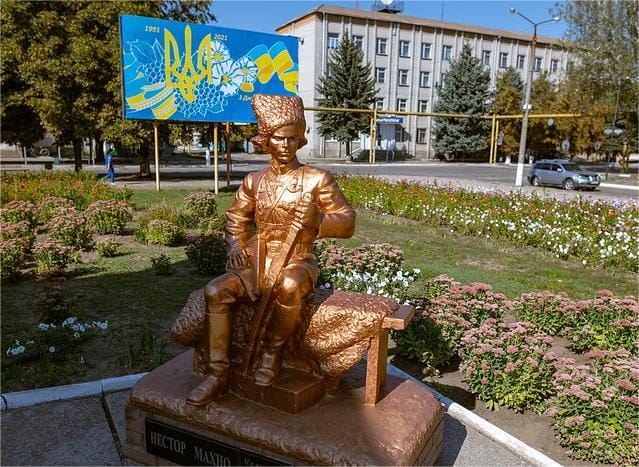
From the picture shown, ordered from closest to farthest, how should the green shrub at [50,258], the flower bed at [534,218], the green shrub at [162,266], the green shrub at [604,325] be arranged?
the green shrub at [604,325] → the green shrub at [50,258] → the green shrub at [162,266] → the flower bed at [534,218]

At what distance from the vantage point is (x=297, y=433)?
276 cm

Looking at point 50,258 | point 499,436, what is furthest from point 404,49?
point 499,436

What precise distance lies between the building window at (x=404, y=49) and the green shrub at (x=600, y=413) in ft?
139

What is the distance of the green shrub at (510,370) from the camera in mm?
4051

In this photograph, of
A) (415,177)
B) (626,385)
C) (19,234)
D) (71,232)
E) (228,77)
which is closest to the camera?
(626,385)

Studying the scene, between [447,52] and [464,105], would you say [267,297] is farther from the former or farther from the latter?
[447,52]

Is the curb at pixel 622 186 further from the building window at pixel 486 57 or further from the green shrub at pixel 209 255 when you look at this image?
the building window at pixel 486 57

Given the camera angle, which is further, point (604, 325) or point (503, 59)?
point (503, 59)

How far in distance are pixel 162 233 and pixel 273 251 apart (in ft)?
22.2

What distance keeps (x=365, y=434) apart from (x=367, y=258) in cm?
440

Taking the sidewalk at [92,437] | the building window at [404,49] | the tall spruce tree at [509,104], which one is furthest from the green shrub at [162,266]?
the building window at [404,49]

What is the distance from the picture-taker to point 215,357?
3.00m

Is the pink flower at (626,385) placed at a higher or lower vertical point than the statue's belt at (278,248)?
lower

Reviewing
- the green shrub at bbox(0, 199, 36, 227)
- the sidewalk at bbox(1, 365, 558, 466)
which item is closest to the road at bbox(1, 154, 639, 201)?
the green shrub at bbox(0, 199, 36, 227)
